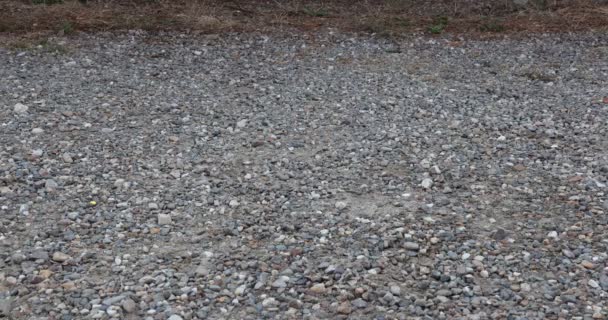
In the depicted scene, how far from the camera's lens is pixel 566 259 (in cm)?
409

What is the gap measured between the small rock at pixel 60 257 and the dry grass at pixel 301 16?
5.06 metres

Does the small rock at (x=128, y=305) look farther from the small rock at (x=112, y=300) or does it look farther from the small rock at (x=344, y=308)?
the small rock at (x=344, y=308)

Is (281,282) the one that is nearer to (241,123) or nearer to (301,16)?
(241,123)

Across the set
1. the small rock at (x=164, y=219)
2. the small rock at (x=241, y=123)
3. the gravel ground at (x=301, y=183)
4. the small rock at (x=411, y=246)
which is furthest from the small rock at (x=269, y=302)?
the small rock at (x=241, y=123)

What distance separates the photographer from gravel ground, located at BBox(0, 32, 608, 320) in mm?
3787

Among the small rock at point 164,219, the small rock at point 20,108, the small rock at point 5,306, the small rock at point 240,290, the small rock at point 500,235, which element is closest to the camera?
the small rock at point 5,306

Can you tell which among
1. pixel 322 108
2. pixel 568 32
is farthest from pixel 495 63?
pixel 322 108

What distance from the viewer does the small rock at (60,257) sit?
4.06m

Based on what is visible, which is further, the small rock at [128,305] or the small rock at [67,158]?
the small rock at [67,158]

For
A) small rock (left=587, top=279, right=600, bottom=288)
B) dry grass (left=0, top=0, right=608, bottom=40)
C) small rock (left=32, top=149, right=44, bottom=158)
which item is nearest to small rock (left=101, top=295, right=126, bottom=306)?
small rock (left=32, top=149, right=44, bottom=158)

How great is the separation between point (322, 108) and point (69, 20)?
4104 mm

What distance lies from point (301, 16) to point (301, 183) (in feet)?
16.0

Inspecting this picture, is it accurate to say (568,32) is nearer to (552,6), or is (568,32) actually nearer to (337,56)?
(552,6)

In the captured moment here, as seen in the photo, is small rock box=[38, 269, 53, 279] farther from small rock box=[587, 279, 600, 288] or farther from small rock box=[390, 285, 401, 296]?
small rock box=[587, 279, 600, 288]
